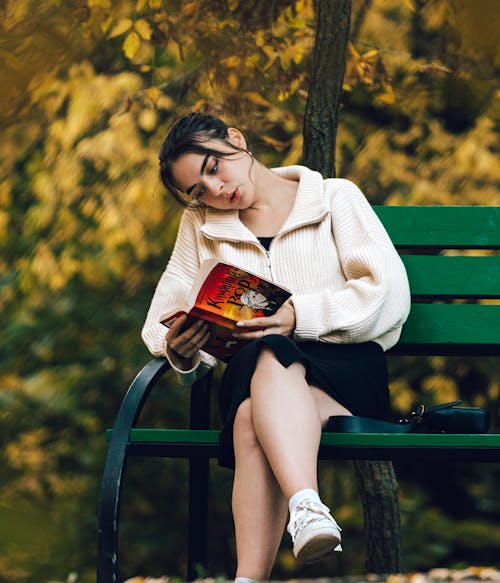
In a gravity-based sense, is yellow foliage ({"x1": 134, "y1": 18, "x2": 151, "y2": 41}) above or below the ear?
above

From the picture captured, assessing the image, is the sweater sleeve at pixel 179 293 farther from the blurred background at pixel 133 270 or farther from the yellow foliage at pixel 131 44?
the blurred background at pixel 133 270

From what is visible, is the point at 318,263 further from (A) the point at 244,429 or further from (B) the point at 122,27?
(B) the point at 122,27

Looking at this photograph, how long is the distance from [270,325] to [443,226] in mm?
722

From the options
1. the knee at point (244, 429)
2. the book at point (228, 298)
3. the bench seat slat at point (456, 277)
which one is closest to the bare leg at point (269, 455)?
the knee at point (244, 429)

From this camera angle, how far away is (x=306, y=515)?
182 centimetres

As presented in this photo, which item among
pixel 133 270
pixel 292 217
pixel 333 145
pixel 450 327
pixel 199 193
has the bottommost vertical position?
pixel 133 270

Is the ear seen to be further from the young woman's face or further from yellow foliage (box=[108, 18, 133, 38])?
yellow foliage (box=[108, 18, 133, 38])

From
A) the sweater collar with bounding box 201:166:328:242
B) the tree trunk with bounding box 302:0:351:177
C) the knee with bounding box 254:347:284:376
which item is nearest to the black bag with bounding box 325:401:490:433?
the knee with bounding box 254:347:284:376

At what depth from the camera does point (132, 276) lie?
13.1 feet

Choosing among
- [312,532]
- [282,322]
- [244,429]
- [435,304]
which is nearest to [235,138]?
[282,322]

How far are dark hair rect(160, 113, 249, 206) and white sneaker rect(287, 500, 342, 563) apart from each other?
948mm

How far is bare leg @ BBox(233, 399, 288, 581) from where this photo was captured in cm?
194

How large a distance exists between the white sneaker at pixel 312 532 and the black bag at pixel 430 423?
0.32 metres

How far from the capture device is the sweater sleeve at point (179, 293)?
2393mm
